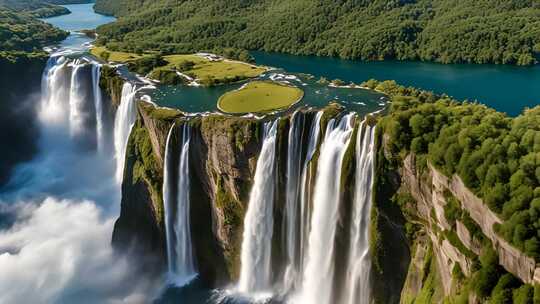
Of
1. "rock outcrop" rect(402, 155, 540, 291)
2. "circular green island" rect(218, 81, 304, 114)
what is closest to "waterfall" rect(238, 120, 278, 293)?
"circular green island" rect(218, 81, 304, 114)

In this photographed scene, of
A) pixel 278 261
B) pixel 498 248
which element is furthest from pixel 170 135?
pixel 498 248

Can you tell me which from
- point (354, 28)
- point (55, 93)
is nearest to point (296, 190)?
point (55, 93)

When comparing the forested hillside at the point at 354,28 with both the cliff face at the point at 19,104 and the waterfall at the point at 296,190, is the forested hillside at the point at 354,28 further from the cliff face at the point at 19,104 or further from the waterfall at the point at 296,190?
the waterfall at the point at 296,190

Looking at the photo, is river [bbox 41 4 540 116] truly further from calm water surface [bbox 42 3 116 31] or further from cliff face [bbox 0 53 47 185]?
calm water surface [bbox 42 3 116 31]

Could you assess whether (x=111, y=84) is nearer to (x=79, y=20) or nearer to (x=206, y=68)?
(x=206, y=68)

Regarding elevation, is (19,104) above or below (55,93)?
below

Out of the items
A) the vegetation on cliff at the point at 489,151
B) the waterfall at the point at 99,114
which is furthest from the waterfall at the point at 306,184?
the waterfall at the point at 99,114
